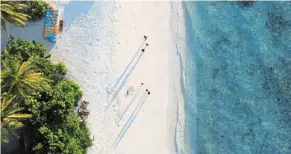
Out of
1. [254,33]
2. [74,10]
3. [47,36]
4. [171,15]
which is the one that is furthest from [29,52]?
[254,33]

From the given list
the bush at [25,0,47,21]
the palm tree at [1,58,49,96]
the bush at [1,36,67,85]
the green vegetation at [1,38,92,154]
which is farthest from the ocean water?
the palm tree at [1,58,49,96]

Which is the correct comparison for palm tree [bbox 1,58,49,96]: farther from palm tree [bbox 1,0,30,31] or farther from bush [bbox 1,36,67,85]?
bush [bbox 1,36,67,85]

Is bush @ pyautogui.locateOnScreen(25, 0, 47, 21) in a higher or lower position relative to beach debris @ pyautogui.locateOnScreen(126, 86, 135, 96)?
higher

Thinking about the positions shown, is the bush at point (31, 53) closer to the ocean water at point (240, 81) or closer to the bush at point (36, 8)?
the bush at point (36, 8)

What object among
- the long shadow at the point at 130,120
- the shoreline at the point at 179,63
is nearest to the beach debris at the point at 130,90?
the long shadow at the point at 130,120

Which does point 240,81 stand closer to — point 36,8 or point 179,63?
point 179,63

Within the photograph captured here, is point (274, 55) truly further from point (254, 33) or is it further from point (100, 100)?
point (100, 100)

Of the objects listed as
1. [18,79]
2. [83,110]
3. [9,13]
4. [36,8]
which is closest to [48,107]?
[83,110]
